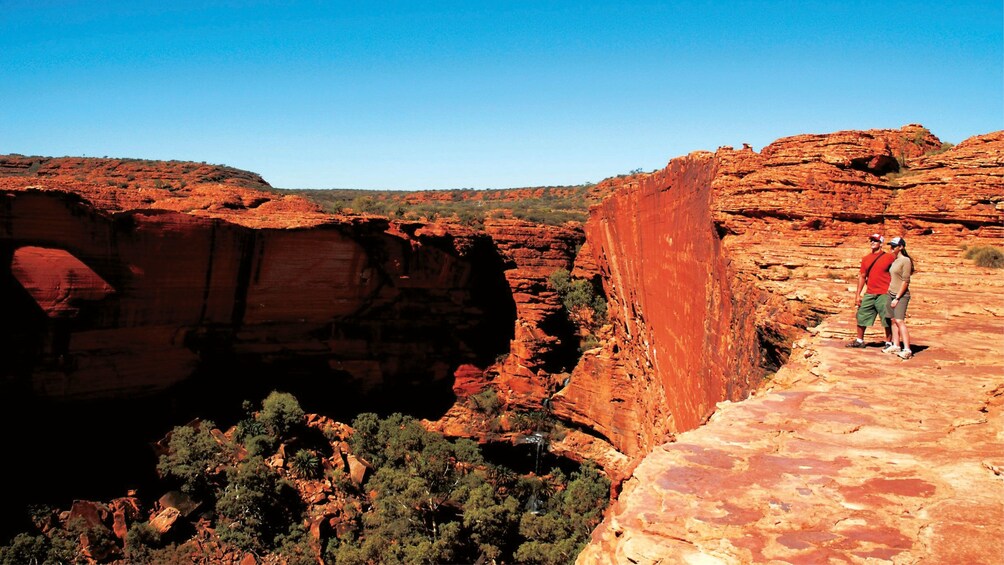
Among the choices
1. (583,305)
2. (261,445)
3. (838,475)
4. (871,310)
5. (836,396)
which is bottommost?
(261,445)

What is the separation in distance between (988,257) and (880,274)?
336cm

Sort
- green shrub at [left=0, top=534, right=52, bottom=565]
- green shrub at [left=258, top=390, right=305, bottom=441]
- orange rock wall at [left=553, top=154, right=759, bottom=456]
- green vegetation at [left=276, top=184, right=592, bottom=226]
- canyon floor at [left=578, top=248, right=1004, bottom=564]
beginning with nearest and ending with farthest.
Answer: canyon floor at [left=578, top=248, right=1004, bottom=564], orange rock wall at [left=553, top=154, right=759, bottom=456], green shrub at [left=0, top=534, right=52, bottom=565], green shrub at [left=258, top=390, right=305, bottom=441], green vegetation at [left=276, top=184, right=592, bottom=226]

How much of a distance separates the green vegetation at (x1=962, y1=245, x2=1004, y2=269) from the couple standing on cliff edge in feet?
10.4

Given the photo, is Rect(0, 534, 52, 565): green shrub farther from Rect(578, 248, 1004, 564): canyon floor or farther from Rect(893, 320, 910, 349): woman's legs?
Rect(893, 320, 910, 349): woman's legs

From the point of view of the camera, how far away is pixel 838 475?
2867mm

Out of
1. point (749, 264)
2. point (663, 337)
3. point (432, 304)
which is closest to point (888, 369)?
point (749, 264)

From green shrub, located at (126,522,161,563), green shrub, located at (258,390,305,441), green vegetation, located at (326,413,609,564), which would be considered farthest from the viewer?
green shrub, located at (258,390,305,441)

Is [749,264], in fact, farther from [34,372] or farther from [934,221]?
[34,372]

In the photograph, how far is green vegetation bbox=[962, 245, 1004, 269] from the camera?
7277 millimetres

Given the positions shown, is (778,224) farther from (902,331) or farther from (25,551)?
(25,551)

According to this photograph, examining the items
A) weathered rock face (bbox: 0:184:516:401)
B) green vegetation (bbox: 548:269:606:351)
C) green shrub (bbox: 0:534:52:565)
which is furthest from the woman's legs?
green vegetation (bbox: 548:269:606:351)

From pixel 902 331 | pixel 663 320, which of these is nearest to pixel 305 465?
pixel 663 320

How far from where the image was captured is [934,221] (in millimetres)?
8109

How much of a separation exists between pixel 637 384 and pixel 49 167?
137ft
